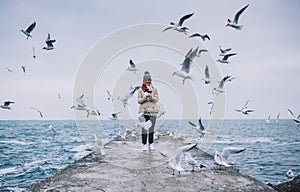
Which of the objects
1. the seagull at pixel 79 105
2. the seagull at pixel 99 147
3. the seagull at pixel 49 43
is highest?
the seagull at pixel 49 43

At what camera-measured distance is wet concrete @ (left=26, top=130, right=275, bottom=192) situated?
4.25m

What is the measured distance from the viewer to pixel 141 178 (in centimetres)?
479

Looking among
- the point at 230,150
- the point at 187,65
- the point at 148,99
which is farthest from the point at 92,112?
the point at 230,150

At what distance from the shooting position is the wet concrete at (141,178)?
13.9ft

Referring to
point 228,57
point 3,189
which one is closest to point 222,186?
point 228,57

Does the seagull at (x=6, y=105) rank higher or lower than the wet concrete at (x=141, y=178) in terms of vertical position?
higher

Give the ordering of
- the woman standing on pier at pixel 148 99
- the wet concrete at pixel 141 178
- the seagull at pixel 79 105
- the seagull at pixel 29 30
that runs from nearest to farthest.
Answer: the wet concrete at pixel 141 178 → the woman standing on pier at pixel 148 99 → the seagull at pixel 29 30 → the seagull at pixel 79 105

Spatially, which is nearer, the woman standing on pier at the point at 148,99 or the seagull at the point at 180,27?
the woman standing on pier at the point at 148,99

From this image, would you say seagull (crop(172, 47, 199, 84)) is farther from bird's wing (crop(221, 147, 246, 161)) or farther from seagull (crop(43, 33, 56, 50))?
seagull (crop(43, 33, 56, 50))

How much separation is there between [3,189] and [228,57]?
9.81 m

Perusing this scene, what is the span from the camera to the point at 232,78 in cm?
1091

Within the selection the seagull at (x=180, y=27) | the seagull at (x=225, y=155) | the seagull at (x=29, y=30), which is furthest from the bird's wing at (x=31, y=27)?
the seagull at (x=225, y=155)

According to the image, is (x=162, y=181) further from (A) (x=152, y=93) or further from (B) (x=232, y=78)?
(B) (x=232, y=78)

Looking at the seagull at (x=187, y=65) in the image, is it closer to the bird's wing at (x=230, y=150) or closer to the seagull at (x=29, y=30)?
the bird's wing at (x=230, y=150)
